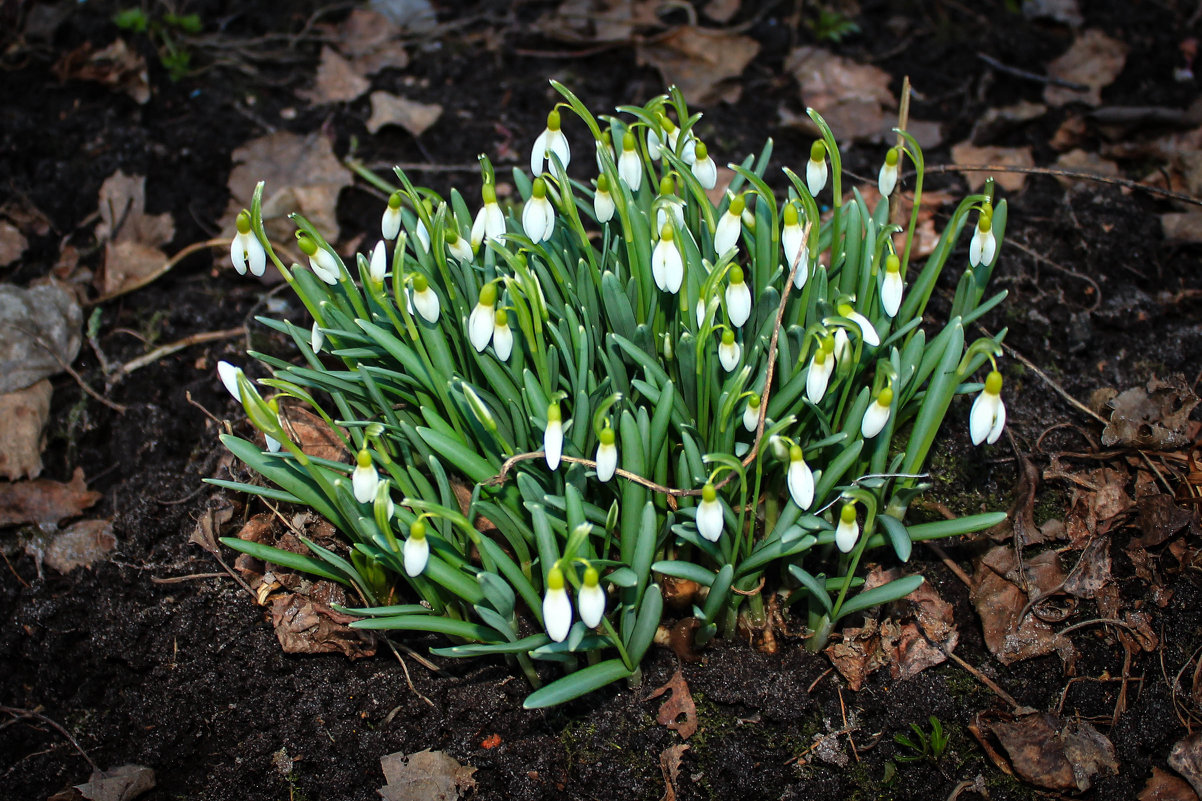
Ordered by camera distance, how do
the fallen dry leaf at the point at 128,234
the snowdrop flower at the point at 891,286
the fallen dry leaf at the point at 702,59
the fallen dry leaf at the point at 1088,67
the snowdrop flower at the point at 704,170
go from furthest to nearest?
1. the fallen dry leaf at the point at 702,59
2. the fallen dry leaf at the point at 1088,67
3. the fallen dry leaf at the point at 128,234
4. the snowdrop flower at the point at 704,170
5. the snowdrop flower at the point at 891,286

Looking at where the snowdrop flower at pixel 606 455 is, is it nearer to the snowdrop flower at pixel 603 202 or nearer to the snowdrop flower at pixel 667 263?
the snowdrop flower at pixel 667 263

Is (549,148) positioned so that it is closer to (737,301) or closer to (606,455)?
(737,301)

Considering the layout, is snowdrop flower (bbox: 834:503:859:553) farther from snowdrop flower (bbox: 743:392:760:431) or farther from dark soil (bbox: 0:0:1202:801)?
dark soil (bbox: 0:0:1202:801)

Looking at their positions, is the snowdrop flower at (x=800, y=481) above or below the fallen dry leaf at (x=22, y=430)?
above

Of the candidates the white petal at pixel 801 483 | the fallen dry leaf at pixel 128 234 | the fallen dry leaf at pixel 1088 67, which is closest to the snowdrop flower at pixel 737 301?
the white petal at pixel 801 483

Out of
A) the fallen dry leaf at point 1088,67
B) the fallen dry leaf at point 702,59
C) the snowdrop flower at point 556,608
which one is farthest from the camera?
the fallen dry leaf at point 702,59

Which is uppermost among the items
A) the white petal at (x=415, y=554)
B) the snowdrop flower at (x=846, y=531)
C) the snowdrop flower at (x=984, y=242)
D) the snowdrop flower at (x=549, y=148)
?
the snowdrop flower at (x=549, y=148)

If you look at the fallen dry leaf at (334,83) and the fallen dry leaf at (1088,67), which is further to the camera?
the fallen dry leaf at (334,83)

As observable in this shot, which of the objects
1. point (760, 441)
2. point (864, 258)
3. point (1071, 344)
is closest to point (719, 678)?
point (760, 441)
